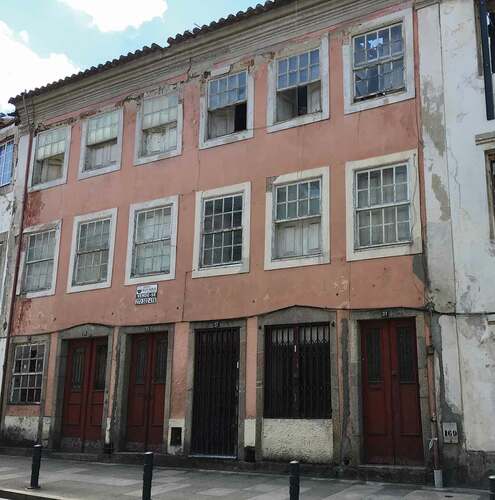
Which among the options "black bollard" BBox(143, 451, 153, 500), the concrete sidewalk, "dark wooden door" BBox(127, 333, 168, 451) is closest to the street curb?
the concrete sidewalk

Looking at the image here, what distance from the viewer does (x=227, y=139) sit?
1371 centimetres

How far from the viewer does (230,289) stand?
1286 cm

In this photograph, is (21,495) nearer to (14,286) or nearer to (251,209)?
(251,209)

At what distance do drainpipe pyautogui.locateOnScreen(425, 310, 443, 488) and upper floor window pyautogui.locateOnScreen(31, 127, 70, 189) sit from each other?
34.4 feet

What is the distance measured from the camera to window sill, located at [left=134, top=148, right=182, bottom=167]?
14.5m

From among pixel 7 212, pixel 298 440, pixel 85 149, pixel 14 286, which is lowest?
pixel 298 440

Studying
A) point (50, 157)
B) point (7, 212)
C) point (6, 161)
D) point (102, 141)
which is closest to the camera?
point (102, 141)

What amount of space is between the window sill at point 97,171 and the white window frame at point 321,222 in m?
4.53

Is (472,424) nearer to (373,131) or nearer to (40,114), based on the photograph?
(373,131)

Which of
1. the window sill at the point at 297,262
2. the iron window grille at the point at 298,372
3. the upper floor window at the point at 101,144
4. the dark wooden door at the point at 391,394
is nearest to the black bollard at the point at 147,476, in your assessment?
the iron window grille at the point at 298,372

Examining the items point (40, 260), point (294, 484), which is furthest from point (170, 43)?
point (294, 484)

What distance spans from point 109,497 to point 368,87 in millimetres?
8573

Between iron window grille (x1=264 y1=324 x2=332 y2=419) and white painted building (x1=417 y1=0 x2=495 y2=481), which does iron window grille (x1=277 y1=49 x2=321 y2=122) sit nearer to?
white painted building (x1=417 y1=0 x2=495 y2=481)

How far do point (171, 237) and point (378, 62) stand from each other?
5.62 metres
